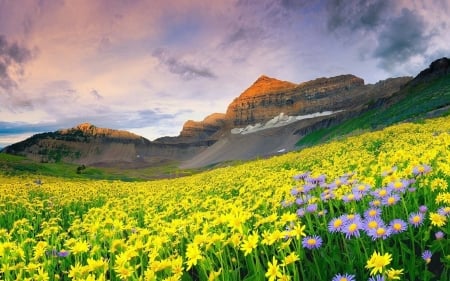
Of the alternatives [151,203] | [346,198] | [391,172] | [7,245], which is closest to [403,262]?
[346,198]

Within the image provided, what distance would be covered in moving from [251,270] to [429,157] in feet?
10.9

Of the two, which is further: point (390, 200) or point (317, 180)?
point (317, 180)

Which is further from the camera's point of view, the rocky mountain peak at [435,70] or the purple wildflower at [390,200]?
the rocky mountain peak at [435,70]

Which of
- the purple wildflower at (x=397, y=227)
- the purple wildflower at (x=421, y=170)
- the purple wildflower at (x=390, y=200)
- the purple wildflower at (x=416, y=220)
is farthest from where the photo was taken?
the purple wildflower at (x=421, y=170)

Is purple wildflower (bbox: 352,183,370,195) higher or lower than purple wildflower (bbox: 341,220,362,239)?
higher

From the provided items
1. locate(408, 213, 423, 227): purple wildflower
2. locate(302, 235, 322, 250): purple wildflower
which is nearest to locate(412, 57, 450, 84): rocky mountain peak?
locate(408, 213, 423, 227): purple wildflower

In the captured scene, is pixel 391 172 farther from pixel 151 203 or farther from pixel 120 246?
pixel 151 203

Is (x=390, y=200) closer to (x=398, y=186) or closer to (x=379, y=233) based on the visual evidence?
(x=398, y=186)

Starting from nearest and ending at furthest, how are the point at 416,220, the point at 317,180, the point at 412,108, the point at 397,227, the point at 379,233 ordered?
the point at 379,233
the point at 397,227
the point at 416,220
the point at 317,180
the point at 412,108

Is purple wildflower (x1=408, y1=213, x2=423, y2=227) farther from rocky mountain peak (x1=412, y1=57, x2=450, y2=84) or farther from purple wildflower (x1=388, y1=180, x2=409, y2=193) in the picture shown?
rocky mountain peak (x1=412, y1=57, x2=450, y2=84)

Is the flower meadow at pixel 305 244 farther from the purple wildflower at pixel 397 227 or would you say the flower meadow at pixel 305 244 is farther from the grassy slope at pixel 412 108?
the grassy slope at pixel 412 108

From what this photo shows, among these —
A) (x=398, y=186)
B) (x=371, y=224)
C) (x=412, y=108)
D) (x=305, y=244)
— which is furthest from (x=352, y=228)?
(x=412, y=108)

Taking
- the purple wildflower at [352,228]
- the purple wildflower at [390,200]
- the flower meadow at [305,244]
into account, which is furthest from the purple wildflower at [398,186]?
the purple wildflower at [352,228]

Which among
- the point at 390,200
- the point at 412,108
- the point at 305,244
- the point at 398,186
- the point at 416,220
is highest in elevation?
the point at 412,108
